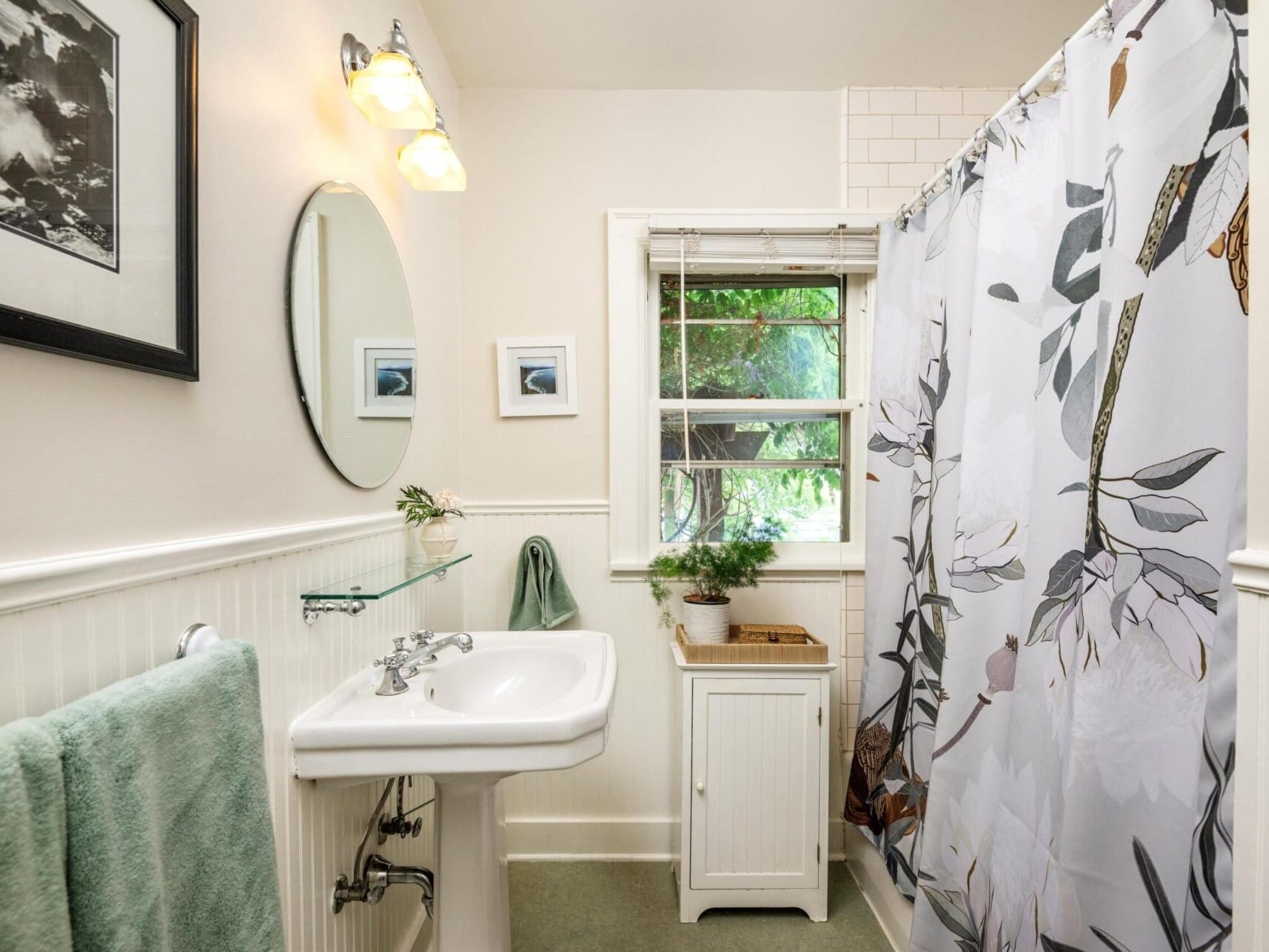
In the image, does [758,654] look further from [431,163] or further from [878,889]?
[431,163]

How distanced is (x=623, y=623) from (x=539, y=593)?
1.00 ft

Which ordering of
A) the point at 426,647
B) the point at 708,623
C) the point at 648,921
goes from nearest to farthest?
the point at 426,647 → the point at 648,921 → the point at 708,623

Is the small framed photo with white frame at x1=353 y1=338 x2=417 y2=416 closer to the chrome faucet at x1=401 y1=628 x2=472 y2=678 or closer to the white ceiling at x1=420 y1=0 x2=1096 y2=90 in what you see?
the chrome faucet at x1=401 y1=628 x2=472 y2=678

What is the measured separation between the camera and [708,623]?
6.54ft

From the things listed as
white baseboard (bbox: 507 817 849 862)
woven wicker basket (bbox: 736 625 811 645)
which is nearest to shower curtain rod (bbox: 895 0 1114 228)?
woven wicker basket (bbox: 736 625 811 645)

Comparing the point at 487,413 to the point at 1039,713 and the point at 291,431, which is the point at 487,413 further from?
the point at 1039,713

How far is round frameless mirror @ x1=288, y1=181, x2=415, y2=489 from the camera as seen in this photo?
121 centimetres

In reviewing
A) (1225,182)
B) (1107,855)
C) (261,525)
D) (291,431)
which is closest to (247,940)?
(261,525)

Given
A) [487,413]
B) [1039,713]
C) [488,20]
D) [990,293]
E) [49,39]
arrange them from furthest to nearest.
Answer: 1. [487,413]
2. [488,20]
3. [990,293]
4. [1039,713]
5. [49,39]

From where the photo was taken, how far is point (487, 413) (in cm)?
220

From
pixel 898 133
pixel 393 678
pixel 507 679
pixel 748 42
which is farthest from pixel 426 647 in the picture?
pixel 898 133

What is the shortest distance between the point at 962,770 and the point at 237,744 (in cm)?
128

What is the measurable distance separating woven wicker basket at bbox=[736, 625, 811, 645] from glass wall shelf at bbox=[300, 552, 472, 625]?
1047mm

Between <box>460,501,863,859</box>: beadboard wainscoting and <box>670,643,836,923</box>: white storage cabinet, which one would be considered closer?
<box>670,643,836,923</box>: white storage cabinet
